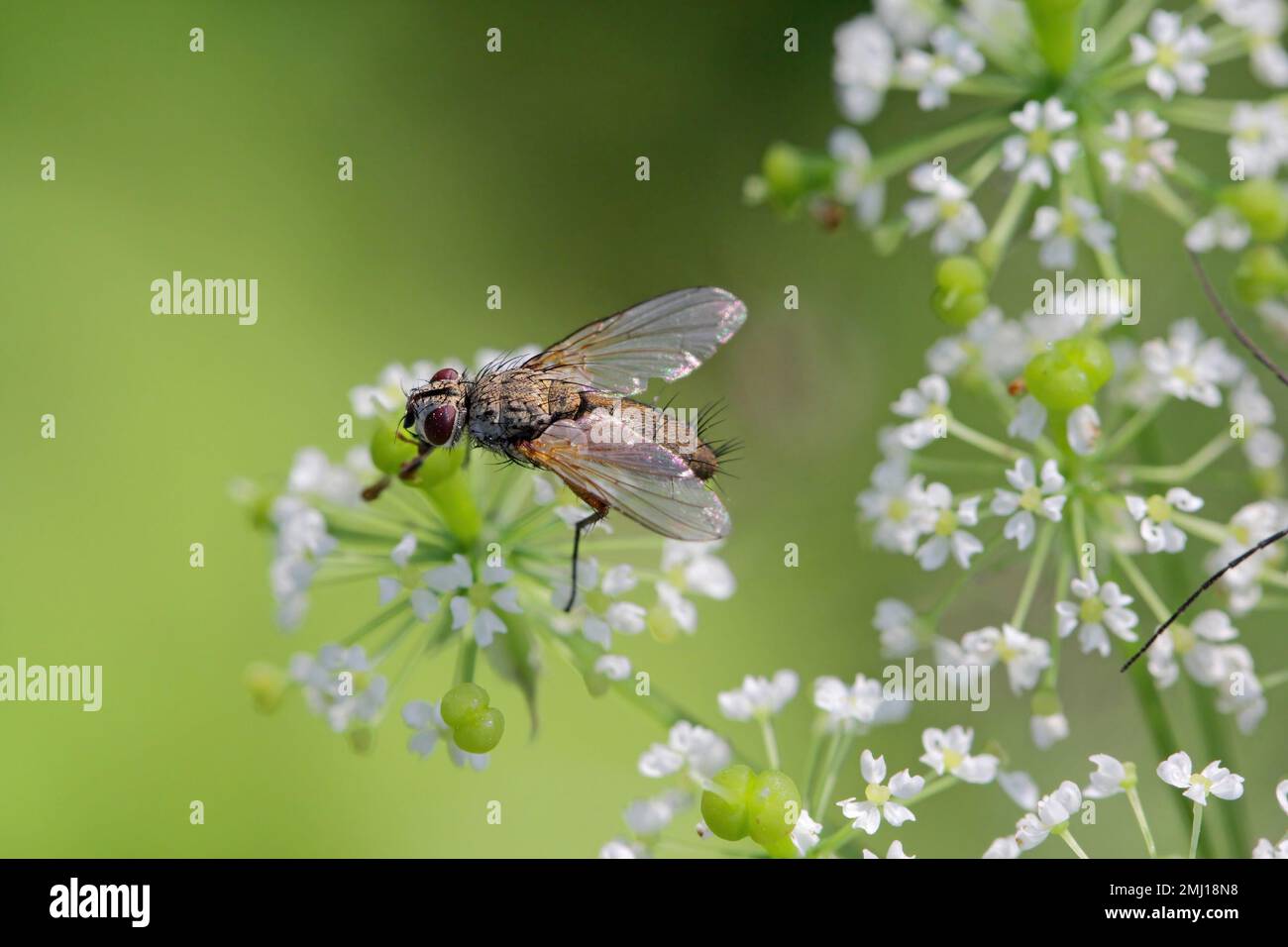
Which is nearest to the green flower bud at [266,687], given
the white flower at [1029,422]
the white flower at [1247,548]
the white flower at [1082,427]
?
the white flower at [1029,422]

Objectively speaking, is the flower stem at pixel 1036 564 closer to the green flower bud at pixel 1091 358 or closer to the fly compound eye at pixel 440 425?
the green flower bud at pixel 1091 358

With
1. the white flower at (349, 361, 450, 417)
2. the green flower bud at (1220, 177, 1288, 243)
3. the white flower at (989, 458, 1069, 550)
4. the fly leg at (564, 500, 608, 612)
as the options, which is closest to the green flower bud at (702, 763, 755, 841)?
the fly leg at (564, 500, 608, 612)

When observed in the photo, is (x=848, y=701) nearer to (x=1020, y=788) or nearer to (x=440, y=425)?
(x=1020, y=788)

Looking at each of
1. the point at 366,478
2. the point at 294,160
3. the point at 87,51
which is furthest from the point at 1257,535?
the point at 87,51

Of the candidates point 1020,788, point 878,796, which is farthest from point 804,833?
point 1020,788

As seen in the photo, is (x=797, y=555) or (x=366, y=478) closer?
(x=366, y=478)

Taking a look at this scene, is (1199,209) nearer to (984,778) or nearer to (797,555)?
(984,778)

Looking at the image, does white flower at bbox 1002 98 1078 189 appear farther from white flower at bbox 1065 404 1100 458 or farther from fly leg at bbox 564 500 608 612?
fly leg at bbox 564 500 608 612
